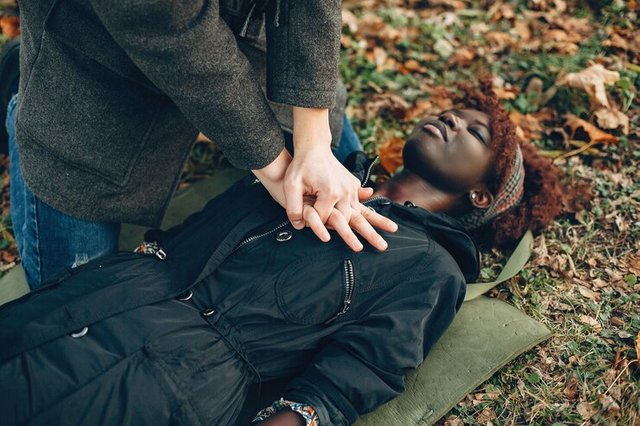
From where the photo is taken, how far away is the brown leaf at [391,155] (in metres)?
3.26

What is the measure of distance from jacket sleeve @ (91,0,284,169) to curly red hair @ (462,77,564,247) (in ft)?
4.31

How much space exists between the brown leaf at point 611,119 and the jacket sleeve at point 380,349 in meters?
1.81

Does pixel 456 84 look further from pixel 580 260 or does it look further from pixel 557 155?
pixel 580 260

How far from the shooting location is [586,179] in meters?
3.17

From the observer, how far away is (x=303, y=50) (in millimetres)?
1835

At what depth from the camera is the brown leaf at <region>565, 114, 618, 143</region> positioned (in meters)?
3.27

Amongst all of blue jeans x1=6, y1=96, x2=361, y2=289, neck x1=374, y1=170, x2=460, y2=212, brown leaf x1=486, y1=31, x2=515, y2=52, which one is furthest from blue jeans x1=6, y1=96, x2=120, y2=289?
brown leaf x1=486, y1=31, x2=515, y2=52

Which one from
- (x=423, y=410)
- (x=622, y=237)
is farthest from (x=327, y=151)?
(x=622, y=237)

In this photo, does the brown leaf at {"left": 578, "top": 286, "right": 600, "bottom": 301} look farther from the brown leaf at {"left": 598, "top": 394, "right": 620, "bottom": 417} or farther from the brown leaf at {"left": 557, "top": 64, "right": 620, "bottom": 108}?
the brown leaf at {"left": 557, "top": 64, "right": 620, "bottom": 108}

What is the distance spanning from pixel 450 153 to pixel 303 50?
109 cm

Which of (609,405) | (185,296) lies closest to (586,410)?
(609,405)

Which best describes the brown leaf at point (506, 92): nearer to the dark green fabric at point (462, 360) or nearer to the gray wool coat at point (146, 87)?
the dark green fabric at point (462, 360)

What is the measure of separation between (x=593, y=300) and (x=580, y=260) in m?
0.27

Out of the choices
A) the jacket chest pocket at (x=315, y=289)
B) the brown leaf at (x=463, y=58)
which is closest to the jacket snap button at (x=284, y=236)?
the jacket chest pocket at (x=315, y=289)
